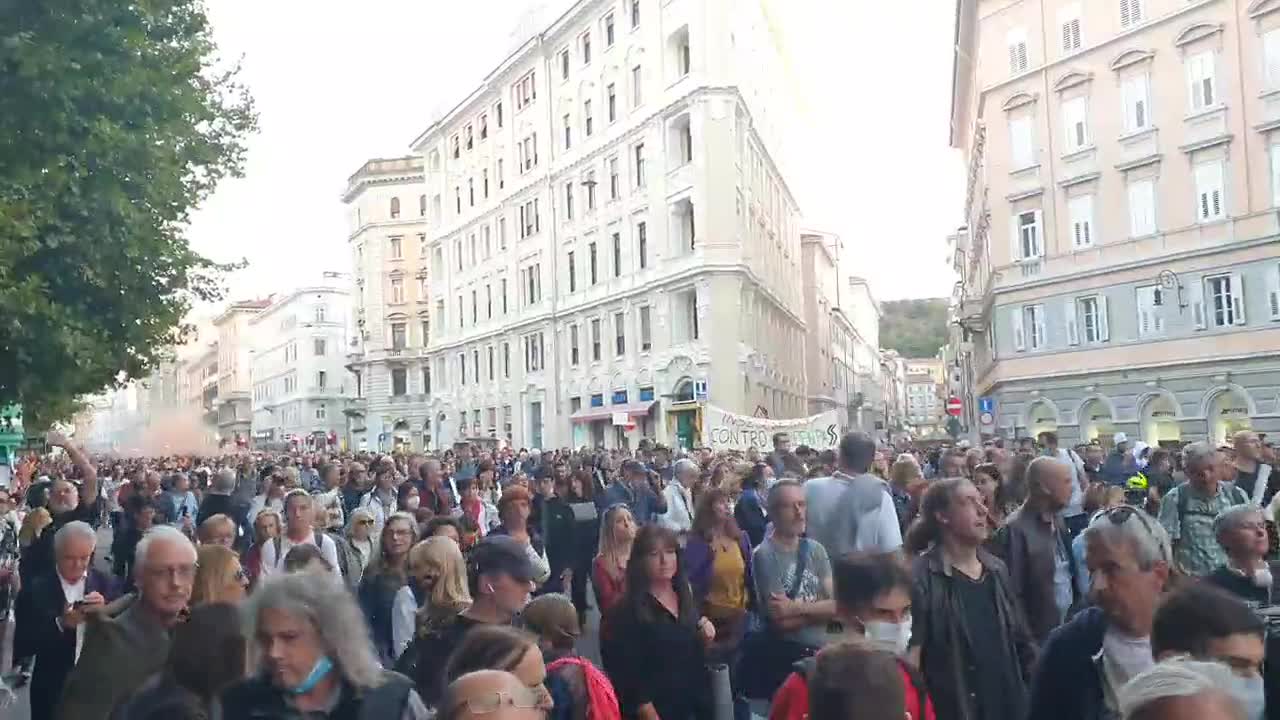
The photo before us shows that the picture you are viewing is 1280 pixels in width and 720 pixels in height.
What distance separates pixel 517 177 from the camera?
191 feet

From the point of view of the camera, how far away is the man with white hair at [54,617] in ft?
20.9

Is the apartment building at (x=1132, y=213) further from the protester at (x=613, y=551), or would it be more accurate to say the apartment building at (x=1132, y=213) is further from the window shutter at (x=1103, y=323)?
the protester at (x=613, y=551)

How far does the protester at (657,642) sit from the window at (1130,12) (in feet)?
113

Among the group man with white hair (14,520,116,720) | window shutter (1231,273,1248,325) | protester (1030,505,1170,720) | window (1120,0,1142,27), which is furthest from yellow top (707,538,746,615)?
window (1120,0,1142,27)

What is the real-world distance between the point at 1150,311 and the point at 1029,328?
5.14 metres

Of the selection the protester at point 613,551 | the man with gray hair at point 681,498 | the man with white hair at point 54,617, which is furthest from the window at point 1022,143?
the man with white hair at point 54,617

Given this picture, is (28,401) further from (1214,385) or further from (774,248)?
(774,248)

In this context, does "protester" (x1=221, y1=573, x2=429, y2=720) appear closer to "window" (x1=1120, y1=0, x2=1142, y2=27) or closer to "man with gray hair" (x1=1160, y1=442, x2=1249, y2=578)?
"man with gray hair" (x1=1160, y1=442, x2=1249, y2=578)

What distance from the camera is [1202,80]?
3338 cm

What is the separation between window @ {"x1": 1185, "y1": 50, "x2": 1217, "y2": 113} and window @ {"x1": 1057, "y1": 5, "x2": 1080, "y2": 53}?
169 inches

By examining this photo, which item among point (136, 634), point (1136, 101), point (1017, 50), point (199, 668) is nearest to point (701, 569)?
point (136, 634)

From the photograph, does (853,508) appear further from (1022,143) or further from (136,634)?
(1022,143)

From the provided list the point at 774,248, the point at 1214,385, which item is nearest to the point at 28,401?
the point at 1214,385

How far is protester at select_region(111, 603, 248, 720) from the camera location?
12.4ft
